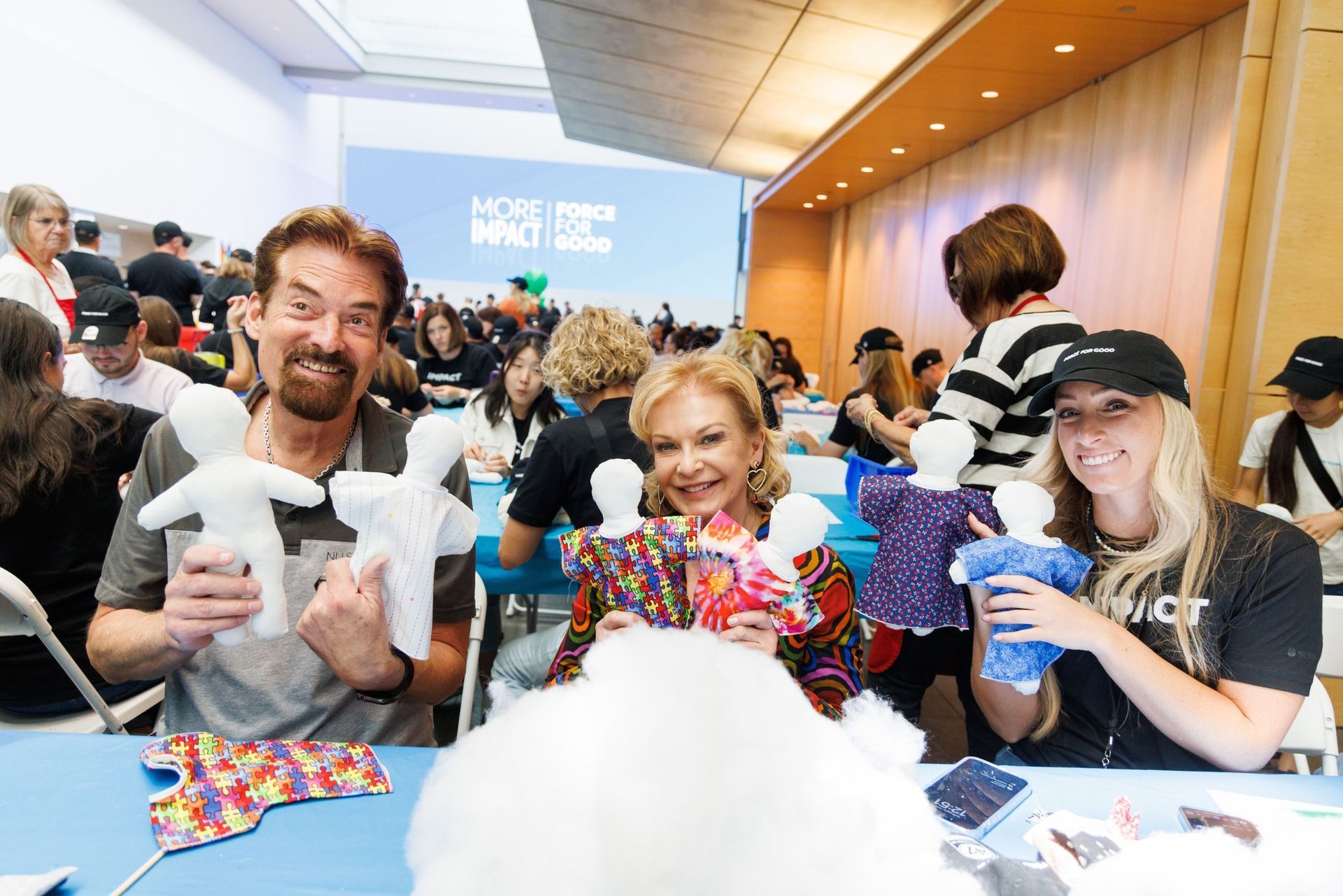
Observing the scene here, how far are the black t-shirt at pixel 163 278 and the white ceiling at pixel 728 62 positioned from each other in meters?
4.62

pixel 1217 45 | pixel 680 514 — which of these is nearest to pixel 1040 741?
pixel 680 514

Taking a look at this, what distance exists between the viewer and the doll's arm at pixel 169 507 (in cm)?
106

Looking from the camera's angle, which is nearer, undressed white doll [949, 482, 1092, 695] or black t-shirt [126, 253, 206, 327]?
undressed white doll [949, 482, 1092, 695]

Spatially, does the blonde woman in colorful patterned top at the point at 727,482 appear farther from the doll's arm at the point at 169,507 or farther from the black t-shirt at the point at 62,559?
the black t-shirt at the point at 62,559

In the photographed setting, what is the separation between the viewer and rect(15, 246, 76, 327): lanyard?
3.89 m

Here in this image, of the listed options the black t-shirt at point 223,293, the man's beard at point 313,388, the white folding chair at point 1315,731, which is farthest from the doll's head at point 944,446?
the black t-shirt at point 223,293

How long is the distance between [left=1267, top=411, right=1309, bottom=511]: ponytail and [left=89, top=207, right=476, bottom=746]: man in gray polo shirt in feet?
10.2

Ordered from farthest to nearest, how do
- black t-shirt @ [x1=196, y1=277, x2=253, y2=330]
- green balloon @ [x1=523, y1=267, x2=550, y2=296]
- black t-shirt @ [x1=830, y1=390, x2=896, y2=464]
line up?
green balloon @ [x1=523, y1=267, x2=550, y2=296]
black t-shirt @ [x1=196, y1=277, x2=253, y2=330]
black t-shirt @ [x1=830, y1=390, x2=896, y2=464]

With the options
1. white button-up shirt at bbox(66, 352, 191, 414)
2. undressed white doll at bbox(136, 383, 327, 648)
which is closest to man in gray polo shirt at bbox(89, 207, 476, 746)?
undressed white doll at bbox(136, 383, 327, 648)

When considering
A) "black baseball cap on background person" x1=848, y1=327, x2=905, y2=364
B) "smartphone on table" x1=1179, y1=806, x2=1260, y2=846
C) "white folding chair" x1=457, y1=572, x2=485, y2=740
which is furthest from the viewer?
"black baseball cap on background person" x1=848, y1=327, x2=905, y2=364

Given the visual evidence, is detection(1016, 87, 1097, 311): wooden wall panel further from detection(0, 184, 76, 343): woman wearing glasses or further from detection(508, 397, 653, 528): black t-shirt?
detection(0, 184, 76, 343): woman wearing glasses

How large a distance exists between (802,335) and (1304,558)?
1365cm

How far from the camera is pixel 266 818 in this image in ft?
3.70

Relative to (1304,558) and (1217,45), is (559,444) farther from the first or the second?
(1217,45)
